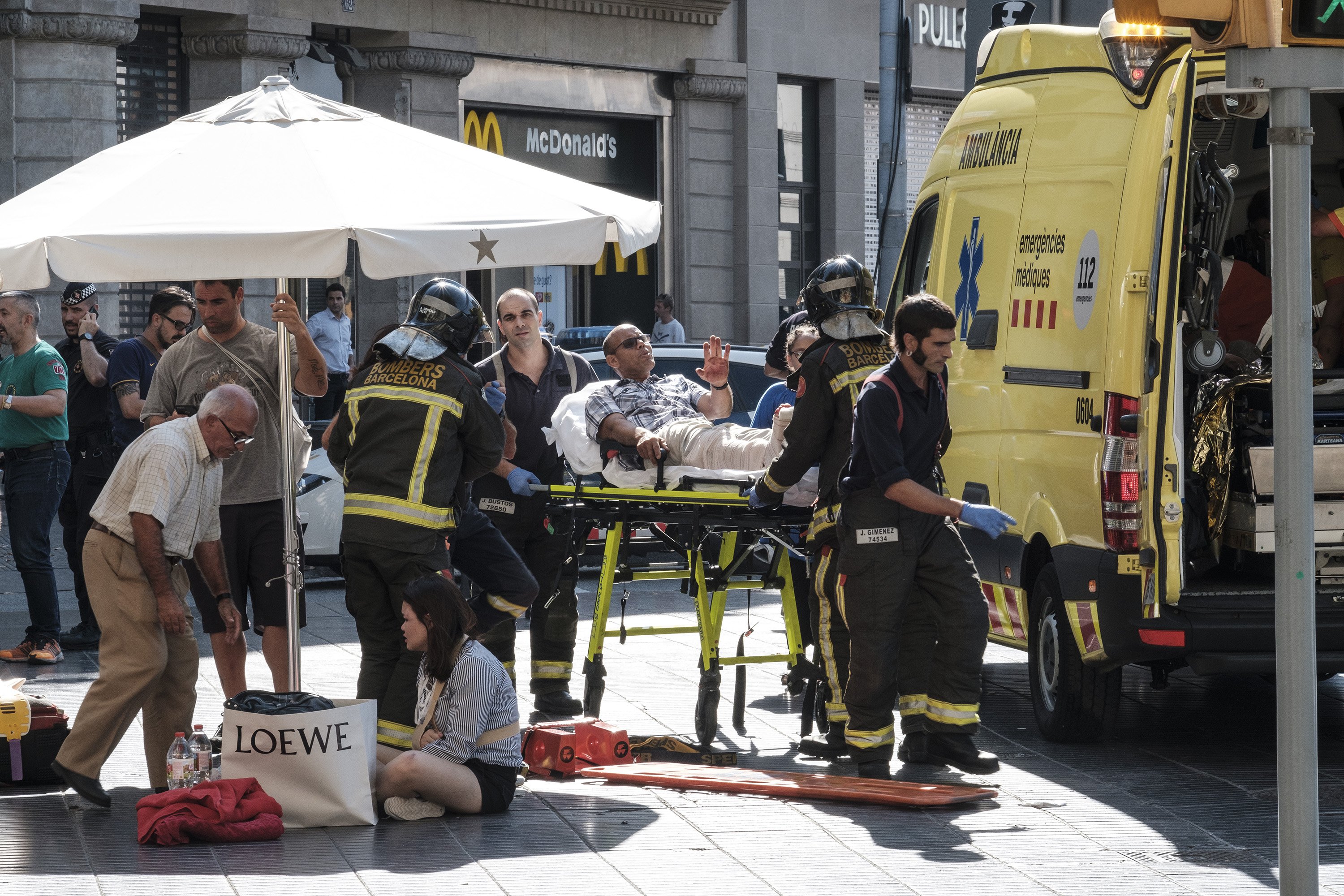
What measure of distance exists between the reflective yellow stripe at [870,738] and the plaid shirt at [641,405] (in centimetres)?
173

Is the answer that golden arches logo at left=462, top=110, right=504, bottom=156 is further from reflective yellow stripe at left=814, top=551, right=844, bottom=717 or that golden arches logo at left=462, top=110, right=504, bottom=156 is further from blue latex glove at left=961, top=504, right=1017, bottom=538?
blue latex glove at left=961, top=504, right=1017, bottom=538

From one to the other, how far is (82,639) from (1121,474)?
5677mm

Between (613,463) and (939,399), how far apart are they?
1637 millimetres

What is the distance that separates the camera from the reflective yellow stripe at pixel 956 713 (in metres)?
7.26

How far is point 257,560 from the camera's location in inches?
297

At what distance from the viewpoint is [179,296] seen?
9.56 metres

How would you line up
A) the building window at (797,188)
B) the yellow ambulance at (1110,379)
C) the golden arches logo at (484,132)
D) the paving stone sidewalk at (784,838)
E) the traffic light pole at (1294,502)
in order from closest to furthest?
the traffic light pole at (1294,502), the paving stone sidewalk at (784,838), the yellow ambulance at (1110,379), the golden arches logo at (484,132), the building window at (797,188)

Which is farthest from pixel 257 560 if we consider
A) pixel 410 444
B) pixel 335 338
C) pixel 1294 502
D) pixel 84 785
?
pixel 335 338

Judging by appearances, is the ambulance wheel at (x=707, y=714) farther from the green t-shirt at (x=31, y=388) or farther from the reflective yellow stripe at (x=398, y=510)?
the green t-shirt at (x=31, y=388)

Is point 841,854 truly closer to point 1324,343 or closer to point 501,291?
point 1324,343

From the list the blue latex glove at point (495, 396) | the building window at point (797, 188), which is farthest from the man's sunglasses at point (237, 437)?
the building window at point (797, 188)

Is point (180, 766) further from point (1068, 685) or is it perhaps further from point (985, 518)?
point (1068, 685)

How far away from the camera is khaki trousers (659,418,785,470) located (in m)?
8.11

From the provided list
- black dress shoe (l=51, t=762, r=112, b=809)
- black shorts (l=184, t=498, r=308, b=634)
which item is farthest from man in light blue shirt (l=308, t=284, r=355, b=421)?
black dress shoe (l=51, t=762, r=112, b=809)
